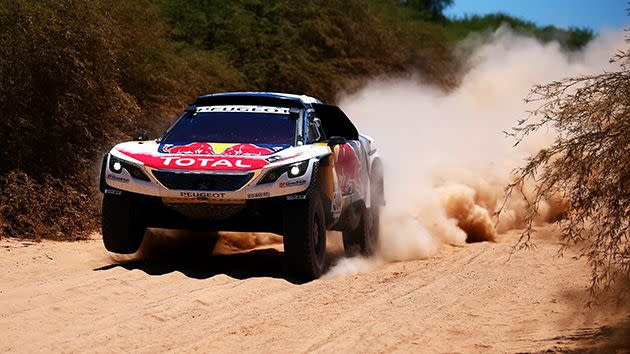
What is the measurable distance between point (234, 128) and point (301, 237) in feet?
5.33

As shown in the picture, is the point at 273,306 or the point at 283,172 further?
the point at 283,172

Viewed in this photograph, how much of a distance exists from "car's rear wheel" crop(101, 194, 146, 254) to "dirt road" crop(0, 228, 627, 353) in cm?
24

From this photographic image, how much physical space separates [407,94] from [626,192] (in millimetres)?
23613

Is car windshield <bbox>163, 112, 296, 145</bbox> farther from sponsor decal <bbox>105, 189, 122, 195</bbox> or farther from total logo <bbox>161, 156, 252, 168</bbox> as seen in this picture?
sponsor decal <bbox>105, 189, 122, 195</bbox>

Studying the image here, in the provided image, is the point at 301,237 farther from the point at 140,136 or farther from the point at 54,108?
the point at 54,108

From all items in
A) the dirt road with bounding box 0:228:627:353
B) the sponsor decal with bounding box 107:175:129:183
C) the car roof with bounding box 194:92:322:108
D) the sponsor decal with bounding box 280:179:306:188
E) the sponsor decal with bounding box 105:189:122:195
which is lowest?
the dirt road with bounding box 0:228:627:353

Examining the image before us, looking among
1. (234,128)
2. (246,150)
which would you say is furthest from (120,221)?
(234,128)

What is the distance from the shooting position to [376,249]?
13477 millimetres

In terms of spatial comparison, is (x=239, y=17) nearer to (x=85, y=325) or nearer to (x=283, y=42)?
(x=283, y=42)

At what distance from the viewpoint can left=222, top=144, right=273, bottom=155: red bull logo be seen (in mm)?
10719

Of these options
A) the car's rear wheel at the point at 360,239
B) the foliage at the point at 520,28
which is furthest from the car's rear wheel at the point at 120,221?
the foliage at the point at 520,28

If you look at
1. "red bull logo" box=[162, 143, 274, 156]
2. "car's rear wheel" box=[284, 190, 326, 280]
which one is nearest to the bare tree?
"car's rear wheel" box=[284, 190, 326, 280]

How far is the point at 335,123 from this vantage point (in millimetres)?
12922

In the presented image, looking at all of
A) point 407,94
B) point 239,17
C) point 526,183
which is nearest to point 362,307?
point 526,183
